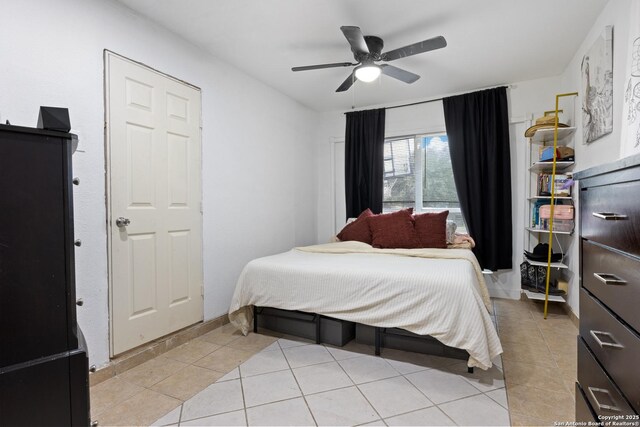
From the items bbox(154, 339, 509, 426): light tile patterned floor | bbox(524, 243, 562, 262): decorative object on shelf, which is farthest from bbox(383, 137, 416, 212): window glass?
bbox(154, 339, 509, 426): light tile patterned floor

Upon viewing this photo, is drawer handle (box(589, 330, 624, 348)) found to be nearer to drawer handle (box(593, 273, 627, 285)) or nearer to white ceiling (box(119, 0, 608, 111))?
drawer handle (box(593, 273, 627, 285))

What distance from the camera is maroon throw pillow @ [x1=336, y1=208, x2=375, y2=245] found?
355 centimetres

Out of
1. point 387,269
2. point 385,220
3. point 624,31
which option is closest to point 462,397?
point 387,269

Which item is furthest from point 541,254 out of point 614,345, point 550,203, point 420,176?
point 614,345

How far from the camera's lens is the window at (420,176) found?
404 centimetres

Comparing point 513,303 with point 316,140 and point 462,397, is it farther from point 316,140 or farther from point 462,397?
point 316,140

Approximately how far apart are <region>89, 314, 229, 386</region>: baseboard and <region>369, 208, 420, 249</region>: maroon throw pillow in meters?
1.80

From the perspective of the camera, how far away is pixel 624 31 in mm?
1990

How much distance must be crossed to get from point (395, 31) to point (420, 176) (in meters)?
2.09

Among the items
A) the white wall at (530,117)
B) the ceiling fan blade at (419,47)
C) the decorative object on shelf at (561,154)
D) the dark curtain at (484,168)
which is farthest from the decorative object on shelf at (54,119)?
the dark curtain at (484,168)

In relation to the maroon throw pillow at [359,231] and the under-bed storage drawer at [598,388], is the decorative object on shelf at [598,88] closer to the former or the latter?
the under-bed storage drawer at [598,388]

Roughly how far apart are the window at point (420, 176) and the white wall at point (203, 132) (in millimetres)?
1181

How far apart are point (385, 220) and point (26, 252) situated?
307 centimetres

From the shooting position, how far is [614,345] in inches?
32.4
